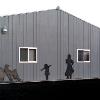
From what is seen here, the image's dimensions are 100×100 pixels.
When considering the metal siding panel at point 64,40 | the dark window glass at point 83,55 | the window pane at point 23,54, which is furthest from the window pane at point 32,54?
the dark window glass at point 83,55

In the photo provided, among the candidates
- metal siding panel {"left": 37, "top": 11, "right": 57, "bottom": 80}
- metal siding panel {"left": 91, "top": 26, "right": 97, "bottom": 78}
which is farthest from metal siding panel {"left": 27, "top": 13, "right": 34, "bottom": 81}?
metal siding panel {"left": 91, "top": 26, "right": 97, "bottom": 78}

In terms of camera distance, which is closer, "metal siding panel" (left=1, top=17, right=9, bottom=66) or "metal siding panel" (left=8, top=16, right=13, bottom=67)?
"metal siding panel" (left=1, top=17, right=9, bottom=66)

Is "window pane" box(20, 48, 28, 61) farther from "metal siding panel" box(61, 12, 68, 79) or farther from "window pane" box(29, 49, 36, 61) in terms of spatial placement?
"metal siding panel" box(61, 12, 68, 79)

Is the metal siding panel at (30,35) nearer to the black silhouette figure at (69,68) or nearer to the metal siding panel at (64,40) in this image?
the metal siding panel at (64,40)

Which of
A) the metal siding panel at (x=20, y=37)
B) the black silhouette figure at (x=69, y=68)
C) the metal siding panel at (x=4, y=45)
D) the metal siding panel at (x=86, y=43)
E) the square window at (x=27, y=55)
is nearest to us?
the metal siding panel at (x=4, y=45)

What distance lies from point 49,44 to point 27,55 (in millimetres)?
1569

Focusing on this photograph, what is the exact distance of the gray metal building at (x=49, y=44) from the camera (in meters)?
14.1

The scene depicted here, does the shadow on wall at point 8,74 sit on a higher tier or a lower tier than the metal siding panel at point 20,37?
lower

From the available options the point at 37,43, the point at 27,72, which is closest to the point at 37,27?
the point at 37,43

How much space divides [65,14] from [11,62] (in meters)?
4.48

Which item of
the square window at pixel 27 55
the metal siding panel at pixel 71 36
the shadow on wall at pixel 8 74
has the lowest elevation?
the shadow on wall at pixel 8 74

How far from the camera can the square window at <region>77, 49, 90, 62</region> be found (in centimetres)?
1753

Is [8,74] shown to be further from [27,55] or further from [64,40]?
[64,40]

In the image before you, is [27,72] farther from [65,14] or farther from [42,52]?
[65,14]
